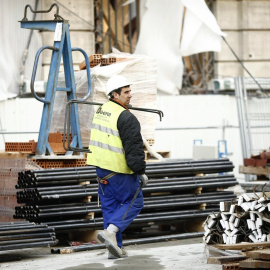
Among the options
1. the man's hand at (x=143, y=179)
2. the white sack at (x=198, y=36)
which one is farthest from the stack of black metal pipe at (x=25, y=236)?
the white sack at (x=198, y=36)

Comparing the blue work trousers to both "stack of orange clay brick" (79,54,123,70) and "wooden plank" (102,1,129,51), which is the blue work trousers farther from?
"wooden plank" (102,1,129,51)

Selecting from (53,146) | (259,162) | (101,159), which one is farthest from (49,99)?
(259,162)

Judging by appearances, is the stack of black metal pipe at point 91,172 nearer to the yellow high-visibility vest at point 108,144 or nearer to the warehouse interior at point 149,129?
the warehouse interior at point 149,129

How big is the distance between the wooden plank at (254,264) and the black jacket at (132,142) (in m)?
2.01

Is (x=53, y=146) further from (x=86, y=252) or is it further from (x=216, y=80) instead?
(x=216, y=80)

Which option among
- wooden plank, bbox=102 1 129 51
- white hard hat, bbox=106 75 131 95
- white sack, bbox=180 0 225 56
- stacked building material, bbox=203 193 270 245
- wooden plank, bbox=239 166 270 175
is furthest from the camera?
wooden plank, bbox=102 1 129 51

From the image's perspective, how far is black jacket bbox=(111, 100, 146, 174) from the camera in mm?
9016

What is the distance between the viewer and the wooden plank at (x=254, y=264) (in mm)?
7344

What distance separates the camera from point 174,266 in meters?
8.66

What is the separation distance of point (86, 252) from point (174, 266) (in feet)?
5.96

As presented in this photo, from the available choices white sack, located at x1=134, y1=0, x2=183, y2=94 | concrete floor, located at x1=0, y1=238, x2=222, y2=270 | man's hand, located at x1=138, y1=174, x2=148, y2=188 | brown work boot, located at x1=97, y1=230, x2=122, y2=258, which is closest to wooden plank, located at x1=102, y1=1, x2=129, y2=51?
white sack, located at x1=134, y1=0, x2=183, y2=94

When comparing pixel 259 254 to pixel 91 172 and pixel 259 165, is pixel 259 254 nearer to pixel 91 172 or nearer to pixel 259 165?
pixel 91 172

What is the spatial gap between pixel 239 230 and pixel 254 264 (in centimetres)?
144

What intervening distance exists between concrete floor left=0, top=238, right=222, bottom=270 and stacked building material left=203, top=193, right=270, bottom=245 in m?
0.31
